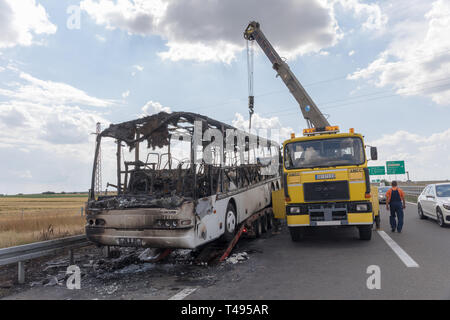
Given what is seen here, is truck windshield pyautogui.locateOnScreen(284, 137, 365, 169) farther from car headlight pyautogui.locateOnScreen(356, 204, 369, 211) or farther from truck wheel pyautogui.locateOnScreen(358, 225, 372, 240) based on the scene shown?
truck wheel pyautogui.locateOnScreen(358, 225, 372, 240)

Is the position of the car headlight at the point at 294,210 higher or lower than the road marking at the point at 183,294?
higher

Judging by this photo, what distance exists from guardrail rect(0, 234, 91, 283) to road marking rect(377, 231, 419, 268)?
22.1 feet

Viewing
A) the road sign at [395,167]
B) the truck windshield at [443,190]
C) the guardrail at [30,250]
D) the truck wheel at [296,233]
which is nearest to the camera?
the guardrail at [30,250]

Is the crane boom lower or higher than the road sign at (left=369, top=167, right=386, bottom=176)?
higher

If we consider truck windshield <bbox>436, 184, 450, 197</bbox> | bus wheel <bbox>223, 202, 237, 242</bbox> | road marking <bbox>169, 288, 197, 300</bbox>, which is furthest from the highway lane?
truck windshield <bbox>436, 184, 450, 197</bbox>

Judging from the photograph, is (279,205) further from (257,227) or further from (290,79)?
(290,79)

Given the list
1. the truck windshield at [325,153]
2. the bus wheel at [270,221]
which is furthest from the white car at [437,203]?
the bus wheel at [270,221]

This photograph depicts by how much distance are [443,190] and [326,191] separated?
6.14 meters

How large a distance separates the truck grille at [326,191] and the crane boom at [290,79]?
808 centimetres

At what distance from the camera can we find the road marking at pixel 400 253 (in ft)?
20.5

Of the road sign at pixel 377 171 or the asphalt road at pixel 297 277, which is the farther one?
the road sign at pixel 377 171

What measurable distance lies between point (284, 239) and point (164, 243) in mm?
4855

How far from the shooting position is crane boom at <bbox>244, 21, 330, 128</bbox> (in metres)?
16.8

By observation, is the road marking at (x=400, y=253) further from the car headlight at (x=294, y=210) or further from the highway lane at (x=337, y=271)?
the car headlight at (x=294, y=210)
